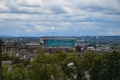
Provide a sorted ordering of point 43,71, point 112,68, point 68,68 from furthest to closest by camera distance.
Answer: point 68,68
point 112,68
point 43,71

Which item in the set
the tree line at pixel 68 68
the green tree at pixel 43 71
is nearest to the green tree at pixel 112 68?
the tree line at pixel 68 68

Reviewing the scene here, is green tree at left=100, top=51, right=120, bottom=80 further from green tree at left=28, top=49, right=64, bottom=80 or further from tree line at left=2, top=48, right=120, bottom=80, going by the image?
green tree at left=28, top=49, right=64, bottom=80

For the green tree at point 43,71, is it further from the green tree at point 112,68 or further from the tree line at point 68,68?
the green tree at point 112,68

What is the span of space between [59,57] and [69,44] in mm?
77934

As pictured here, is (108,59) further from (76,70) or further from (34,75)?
(34,75)

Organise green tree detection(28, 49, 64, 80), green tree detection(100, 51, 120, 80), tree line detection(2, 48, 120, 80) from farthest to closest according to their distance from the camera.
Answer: green tree detection(100, 51, 120, 80) → tree line detection(2, 48, 120, 80) → green tree detection(28, 49, 64, 80)

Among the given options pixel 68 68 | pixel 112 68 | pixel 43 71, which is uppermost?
pixel 43 71

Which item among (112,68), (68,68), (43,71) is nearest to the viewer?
→ (43,71)

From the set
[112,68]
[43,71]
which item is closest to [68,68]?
[112,68]

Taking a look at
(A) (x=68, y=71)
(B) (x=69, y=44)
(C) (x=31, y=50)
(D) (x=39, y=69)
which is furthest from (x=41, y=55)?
(B) (x=69, y=44)

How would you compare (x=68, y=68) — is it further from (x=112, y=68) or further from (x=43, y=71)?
(x=43, y=71)

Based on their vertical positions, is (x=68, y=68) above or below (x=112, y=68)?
below

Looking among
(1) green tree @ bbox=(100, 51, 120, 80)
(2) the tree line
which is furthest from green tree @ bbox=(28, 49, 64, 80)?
(1) green tree @ bbox=(100, 51, 120, 80)

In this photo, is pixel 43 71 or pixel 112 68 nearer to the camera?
pixel 43 71
